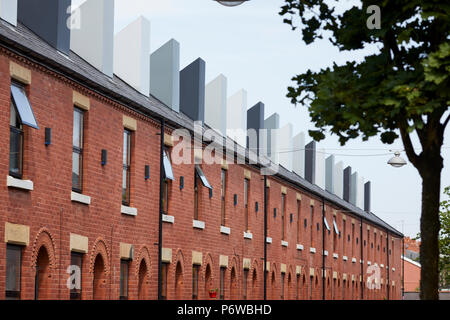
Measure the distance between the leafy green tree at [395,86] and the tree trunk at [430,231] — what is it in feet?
0.05

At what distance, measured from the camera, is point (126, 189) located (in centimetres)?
2630

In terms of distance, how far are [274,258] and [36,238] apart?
2178 cm

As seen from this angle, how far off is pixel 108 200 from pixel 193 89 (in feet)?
38.7

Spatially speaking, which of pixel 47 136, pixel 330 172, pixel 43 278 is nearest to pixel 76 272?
pixel 43 278

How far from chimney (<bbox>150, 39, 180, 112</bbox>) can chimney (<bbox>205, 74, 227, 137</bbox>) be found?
4.36m

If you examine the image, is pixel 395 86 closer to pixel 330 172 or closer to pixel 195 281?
pixel 195 281

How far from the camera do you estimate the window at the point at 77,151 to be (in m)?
23.0

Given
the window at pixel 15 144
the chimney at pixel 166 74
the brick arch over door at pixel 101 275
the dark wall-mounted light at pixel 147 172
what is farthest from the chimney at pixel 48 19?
the chimney at pixel 166 74

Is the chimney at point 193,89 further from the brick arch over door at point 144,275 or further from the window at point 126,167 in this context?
the brick arch over door at point 144,275

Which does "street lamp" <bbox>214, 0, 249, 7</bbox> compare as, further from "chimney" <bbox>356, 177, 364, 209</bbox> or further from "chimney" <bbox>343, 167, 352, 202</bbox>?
"chimney" <bbox>356, 177, 364, 209</bbox>

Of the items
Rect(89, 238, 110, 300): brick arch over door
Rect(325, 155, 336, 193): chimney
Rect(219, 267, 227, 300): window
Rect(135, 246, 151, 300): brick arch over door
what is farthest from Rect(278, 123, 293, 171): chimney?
Rect(89, 238, 110, 300): brick arch over door

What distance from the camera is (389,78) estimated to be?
11.6 meters
